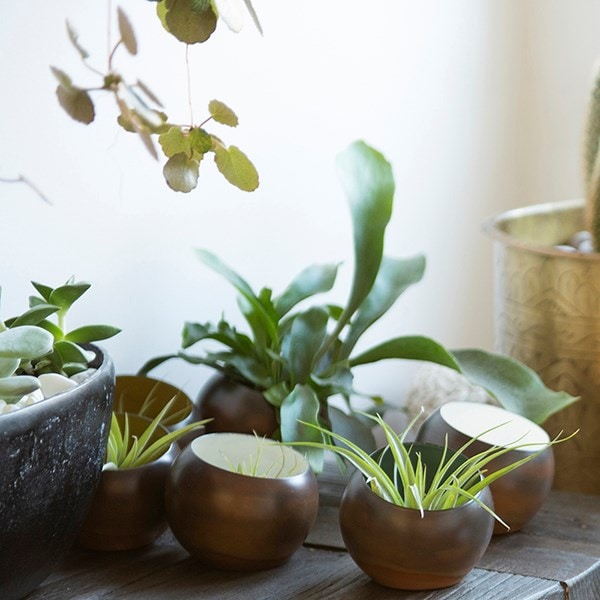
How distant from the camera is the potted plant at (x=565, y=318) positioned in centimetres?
107

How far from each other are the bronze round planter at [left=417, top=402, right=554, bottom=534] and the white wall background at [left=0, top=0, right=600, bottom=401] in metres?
0.32

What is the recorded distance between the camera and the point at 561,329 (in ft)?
3.57

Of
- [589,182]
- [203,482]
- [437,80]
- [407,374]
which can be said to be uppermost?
[437,80]

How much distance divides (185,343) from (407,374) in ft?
1.78

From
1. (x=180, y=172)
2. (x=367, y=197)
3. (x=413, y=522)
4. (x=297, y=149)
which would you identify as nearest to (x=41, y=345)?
(x=180, y=172)

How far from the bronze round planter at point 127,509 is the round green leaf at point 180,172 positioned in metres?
0.26

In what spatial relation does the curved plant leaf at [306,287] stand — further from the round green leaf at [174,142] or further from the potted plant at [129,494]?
the round green leaf at [174,142]

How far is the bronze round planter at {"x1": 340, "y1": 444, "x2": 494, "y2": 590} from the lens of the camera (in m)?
0.70

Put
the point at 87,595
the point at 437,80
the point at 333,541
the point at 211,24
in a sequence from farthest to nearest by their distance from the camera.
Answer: the point at 437,80 < the point at 333,541 < the point at 87,595 < the point at 211,24

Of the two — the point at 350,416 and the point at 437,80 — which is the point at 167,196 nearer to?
the point at 350,416

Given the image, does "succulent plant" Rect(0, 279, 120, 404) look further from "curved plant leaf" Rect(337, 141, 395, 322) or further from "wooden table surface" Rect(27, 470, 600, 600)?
Answer: "curved plant leaf" Rect(337, 141, 395, 322)

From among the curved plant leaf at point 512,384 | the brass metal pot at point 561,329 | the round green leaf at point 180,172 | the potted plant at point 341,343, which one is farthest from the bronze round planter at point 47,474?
the brass metal pot at point 561,329

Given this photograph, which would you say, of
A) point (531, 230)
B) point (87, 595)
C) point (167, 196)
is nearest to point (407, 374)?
point (531, 230)

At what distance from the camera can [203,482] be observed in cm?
73
